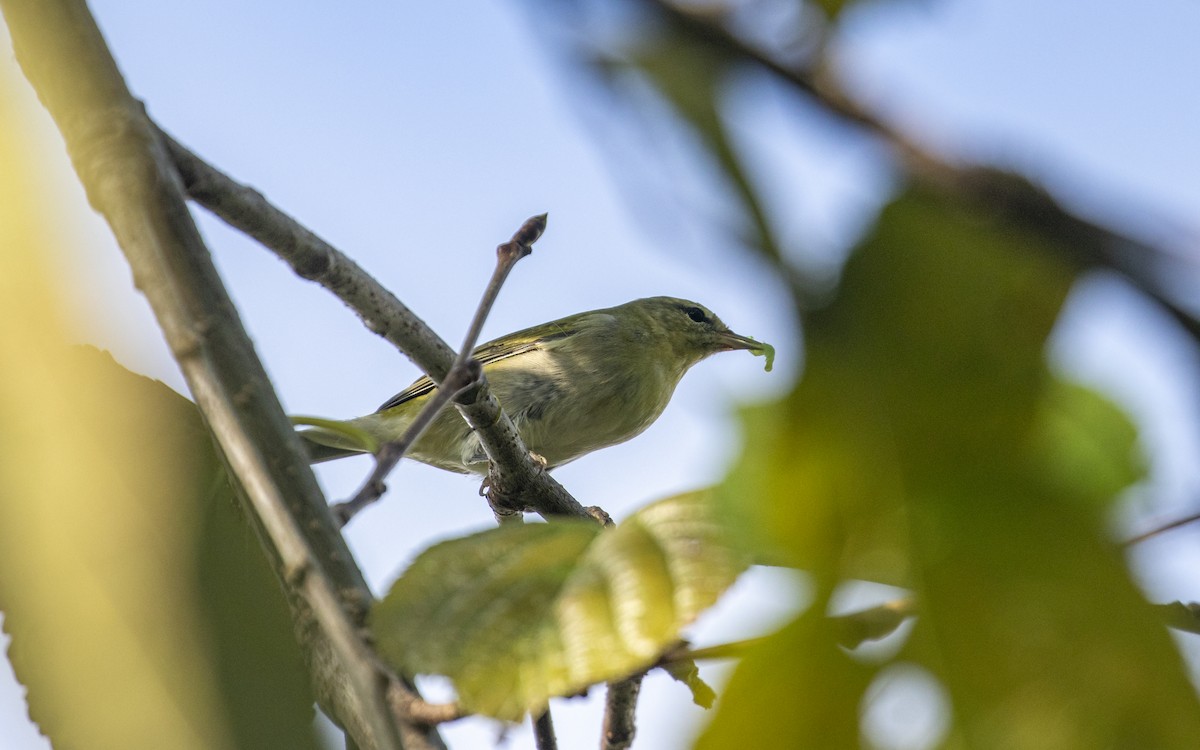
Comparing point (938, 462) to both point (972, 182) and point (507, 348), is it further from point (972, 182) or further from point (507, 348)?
point (507, 348)

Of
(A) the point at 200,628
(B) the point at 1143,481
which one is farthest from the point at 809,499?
(A) the point at 200,628

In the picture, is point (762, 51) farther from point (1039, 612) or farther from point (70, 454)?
point (70, 454)

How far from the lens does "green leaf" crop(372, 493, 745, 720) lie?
919 mm

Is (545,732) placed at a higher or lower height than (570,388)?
lower

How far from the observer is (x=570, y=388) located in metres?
6.55

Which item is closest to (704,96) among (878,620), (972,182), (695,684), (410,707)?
(972,182)

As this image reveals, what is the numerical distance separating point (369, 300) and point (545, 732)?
3.31ft

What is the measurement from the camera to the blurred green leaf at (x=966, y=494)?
0.52 meters

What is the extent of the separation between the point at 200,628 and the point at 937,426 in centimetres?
86

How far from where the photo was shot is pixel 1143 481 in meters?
0.80

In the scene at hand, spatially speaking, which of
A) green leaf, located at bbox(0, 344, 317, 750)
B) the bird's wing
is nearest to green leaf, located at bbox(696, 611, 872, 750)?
green leaf, located at bbox(0, 344, 317, 750)

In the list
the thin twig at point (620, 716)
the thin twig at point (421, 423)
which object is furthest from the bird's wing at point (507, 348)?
the thin twig at point (421, 423)

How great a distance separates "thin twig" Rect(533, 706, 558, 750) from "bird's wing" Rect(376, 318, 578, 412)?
4737 millimetres

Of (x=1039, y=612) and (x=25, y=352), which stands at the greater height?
(x=25, y=352)
